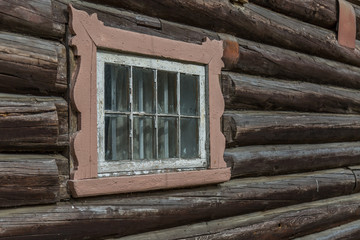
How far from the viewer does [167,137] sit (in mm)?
2998

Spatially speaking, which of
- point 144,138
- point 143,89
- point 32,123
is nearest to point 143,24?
point 143,89

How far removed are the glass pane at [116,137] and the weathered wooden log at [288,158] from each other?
2.81ft

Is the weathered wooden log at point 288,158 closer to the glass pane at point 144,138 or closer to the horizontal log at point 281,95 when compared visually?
the horizontal log at point 281,95

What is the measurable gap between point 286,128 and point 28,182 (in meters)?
2.23

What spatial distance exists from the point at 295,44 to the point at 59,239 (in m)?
2.60

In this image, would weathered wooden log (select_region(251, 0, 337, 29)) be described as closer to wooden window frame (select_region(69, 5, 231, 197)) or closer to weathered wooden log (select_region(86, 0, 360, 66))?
weathered wooden log (select_region(86, 0, 360, 66))

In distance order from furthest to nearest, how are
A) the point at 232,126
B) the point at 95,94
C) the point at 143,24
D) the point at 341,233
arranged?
the point at 341,233, the point at 232,126, the point at 143,24, the point at 95,94

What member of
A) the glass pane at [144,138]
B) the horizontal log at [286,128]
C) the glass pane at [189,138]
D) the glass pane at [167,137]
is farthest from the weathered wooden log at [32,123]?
the horizontal log at [286,128]

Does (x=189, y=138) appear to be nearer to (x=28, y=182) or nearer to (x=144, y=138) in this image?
(x=144, y=138)

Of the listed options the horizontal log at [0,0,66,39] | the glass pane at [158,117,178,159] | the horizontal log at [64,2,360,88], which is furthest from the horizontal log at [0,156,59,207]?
the horizontal log at [64,2,360,88]

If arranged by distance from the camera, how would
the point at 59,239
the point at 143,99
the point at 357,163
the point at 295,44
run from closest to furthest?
the point at 59,239 → the point at 143,99 → the point at 295,44 → the point at 357,163

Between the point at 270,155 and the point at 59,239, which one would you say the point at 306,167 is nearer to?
the point at 270,155

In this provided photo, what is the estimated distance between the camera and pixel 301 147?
3996 millimetres

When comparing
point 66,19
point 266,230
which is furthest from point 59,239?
point 266,230
